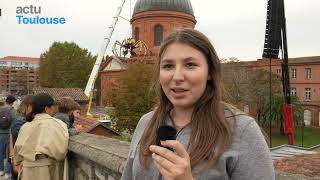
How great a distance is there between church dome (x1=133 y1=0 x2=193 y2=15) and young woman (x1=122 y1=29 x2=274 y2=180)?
4802cm

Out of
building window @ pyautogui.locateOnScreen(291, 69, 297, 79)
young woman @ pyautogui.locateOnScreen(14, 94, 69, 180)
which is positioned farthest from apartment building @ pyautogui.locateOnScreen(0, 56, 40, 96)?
young woman @ pyautogui.locateOnScreen(14, 94, 69, 180)

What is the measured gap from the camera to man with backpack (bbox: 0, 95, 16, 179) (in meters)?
7.11

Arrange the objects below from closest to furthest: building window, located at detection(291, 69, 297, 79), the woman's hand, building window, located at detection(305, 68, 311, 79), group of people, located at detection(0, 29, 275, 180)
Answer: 1. the woman's hand
2. group of people, located at detection(0, 29, 275, 180)
3. building window, located at detection(305, 68, 311, 79)
4. building window, located at detection(291, 69, 297, 79)

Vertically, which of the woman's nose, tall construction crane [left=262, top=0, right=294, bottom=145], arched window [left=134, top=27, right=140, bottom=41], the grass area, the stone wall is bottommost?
the grass area

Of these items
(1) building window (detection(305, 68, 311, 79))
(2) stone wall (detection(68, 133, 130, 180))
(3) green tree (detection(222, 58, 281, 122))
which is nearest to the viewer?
Answer: (2) stone wall (detection(68, 133, 130, 180))

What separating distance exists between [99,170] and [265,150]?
2.40 metres

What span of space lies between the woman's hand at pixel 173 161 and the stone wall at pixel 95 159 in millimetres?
1675

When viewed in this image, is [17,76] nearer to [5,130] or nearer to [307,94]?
[307,94]

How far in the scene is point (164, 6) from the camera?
49.1m

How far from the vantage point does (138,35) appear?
4878cm

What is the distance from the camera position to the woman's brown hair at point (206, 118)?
1.48 m

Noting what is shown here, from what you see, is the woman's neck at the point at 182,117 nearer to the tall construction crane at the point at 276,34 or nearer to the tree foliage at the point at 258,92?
the tall construction crane at the point at 276,34

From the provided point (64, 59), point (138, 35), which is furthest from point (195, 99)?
point (64, 59)

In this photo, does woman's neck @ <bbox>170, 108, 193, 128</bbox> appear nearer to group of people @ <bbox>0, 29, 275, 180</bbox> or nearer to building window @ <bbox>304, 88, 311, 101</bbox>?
group of people @ <bbox>0, 29, 275, 180</bbox>
